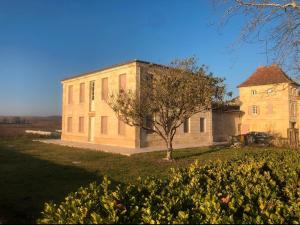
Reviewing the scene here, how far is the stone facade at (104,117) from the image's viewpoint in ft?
71.8

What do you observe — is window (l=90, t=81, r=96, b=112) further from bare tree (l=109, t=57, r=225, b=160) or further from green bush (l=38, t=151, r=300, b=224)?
green bush (l=38, t=151, r=300, b=224)

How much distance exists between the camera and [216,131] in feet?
104

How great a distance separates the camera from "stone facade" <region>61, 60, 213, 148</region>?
71.8 feet

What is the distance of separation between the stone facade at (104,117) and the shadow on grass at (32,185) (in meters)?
9.07

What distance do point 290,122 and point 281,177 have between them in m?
33.3

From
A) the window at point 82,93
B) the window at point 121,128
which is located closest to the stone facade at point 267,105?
the window at point 121,128

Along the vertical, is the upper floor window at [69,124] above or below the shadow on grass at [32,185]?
above

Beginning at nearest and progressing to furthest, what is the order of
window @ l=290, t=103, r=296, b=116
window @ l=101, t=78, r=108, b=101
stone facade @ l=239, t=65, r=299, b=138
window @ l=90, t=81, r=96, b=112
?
window @ l=101, t=78, r=108, b=101 → window @ l=90, t=81, r=96, b=112 → stone facade @ l=239, t=65, r=299, b=138 → window @ l=290, t=103, r=296, b=116

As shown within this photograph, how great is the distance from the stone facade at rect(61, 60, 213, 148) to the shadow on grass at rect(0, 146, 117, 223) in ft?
29.8

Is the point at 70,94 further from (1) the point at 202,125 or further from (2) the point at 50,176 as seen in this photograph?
(2) the point at 50,176

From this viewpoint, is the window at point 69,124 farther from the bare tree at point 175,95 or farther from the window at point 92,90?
the bare tree at point 175,95

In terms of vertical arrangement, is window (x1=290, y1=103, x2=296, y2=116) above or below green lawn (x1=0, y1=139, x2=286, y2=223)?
above

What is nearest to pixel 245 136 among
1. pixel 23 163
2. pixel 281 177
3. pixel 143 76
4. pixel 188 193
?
pixel 143 76


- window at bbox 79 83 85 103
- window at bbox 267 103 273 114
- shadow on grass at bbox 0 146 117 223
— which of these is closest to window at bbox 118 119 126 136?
window at bbox 79 83 85 103
